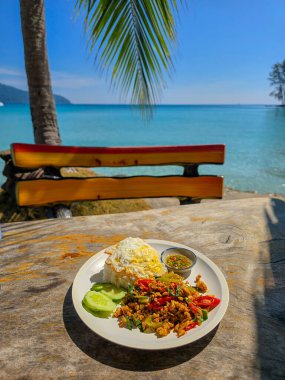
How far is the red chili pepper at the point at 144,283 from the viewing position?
3.66ft

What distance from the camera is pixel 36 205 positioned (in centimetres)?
284

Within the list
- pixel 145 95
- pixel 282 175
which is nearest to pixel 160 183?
pixel 145 95

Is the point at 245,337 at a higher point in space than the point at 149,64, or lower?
lower

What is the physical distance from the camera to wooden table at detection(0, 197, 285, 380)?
856 mm

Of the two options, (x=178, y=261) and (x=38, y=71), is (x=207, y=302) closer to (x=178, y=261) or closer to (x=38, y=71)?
(x=178, y=261)

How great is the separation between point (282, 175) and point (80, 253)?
1479cm

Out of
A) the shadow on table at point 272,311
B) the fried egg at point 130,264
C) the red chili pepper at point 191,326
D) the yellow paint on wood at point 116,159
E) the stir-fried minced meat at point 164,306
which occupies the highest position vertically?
the yellow paint on wood at point 116,159

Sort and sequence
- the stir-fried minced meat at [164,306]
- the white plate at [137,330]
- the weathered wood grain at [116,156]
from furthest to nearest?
the weathered wood grain at [116,156]
the stir-fried minced meat at [164,306]
the white plate at [137,330]

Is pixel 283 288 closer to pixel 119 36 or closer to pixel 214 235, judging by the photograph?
pixel 214 235

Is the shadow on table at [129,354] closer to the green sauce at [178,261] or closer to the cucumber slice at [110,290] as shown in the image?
the cucumber slice at [110,290]

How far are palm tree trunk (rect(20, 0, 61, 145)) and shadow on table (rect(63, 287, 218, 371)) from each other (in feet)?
14.3

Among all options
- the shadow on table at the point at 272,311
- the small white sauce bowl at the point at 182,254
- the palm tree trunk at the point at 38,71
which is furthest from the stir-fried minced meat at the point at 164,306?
the palm tree trunk at the point at 38,71

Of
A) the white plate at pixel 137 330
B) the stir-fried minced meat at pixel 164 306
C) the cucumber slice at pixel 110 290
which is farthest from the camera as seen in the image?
the cucumber slice at pixel 110 290

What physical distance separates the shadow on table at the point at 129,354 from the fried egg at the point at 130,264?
10.3 inches
